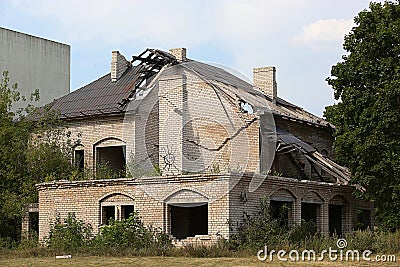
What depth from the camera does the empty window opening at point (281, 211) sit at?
1036 inches

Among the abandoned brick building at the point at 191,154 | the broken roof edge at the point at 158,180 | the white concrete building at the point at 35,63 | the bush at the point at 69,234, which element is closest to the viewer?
the broken roof edge at the point at 158,180

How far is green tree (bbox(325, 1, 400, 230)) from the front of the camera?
2755 centimetres

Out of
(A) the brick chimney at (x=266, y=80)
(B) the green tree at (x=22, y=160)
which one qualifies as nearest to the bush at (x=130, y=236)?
(B) the green tree at (x=22, y=160)

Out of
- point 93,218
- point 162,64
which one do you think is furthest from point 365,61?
point 93,218

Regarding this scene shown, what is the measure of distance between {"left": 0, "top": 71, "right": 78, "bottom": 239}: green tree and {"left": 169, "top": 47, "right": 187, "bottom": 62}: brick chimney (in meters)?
5.89

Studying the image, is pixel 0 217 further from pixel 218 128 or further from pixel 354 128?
pixel 354 128

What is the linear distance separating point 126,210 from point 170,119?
5.18 meters

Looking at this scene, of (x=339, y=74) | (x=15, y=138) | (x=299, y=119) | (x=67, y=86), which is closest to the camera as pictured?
(x=339, y=74)

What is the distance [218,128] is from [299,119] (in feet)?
17.1

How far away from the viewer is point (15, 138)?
3144cm

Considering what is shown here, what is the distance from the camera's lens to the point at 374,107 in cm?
2781

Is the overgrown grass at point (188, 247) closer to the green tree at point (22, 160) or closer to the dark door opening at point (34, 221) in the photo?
the dark door opening at point (34, 221)

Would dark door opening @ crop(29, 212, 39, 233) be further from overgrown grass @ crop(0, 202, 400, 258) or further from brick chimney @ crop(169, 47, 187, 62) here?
brick chimney @ crop(169, 47, 187, 62)

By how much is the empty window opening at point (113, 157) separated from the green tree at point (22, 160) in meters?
1.48
